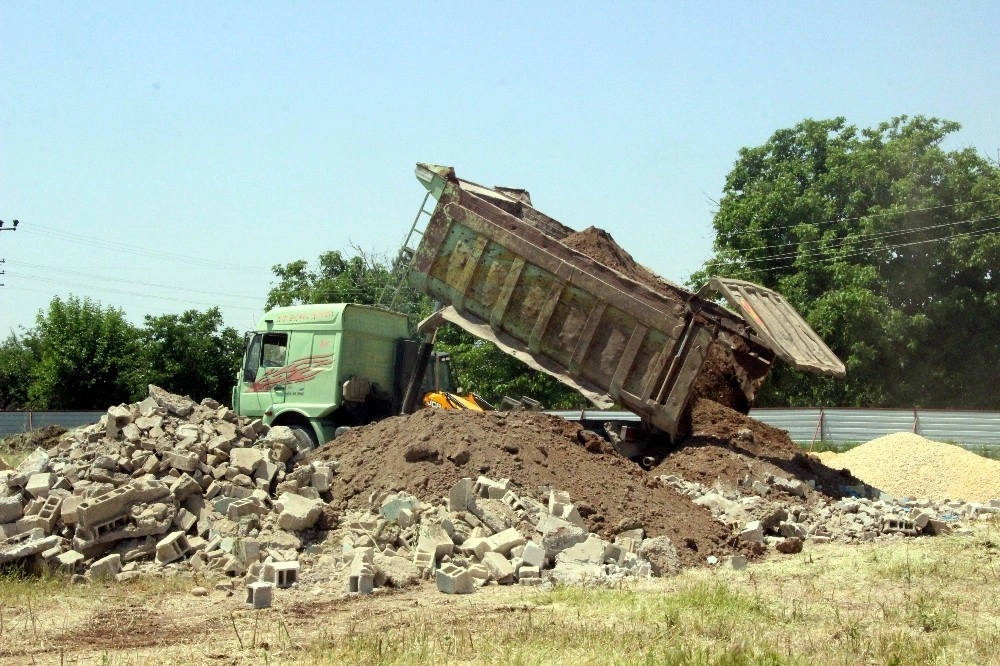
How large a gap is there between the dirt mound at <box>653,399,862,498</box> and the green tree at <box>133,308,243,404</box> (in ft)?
81.1

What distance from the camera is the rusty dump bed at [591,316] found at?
12.4m

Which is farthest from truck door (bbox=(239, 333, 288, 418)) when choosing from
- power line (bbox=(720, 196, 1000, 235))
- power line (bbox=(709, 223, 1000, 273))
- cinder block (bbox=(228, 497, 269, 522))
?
power line (bbox=(720, 196, 1000, 235))

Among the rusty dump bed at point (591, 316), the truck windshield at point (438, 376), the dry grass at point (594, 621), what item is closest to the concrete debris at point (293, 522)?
the dry grass at point (594, 621)

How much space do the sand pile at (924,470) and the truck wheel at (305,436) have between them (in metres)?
8.90

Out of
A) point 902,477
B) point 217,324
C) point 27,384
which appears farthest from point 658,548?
point 27,384

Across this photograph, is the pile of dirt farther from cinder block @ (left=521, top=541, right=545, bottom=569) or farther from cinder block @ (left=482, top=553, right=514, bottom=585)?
cinder block @ (left=482, top=553, right=514, bottom=585)

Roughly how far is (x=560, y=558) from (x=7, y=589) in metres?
4.76

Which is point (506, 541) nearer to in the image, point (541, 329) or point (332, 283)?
point (541, 329)

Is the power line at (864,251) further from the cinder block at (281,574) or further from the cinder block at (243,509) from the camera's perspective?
the cinder block at (281,574)

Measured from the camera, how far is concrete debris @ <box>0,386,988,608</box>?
29.8ft

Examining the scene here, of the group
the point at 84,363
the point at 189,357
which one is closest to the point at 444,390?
the point at 189,357

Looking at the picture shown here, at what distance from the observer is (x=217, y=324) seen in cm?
3597

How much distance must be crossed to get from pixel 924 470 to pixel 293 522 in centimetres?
1118

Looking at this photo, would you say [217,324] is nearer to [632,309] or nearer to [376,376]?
[376,376]
